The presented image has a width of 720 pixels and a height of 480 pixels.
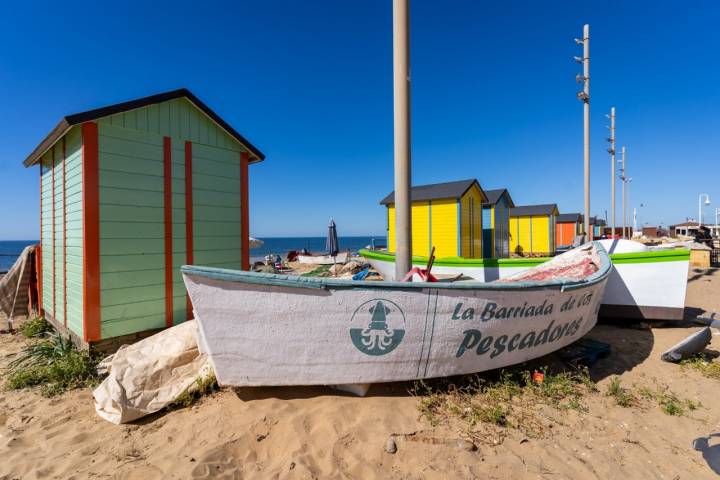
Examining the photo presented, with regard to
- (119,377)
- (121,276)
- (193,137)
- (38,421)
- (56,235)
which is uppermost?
(193,137)

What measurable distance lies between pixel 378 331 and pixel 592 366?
341cm

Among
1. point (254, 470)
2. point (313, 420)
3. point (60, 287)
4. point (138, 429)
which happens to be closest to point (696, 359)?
point (313, 420)

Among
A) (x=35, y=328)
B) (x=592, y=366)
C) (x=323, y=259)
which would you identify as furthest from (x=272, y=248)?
(x=592, y=366)

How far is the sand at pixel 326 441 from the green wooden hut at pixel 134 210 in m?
1.54

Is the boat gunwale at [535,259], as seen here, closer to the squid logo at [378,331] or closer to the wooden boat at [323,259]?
the squid logo at [378,331]

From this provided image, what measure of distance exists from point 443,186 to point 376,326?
12.5m

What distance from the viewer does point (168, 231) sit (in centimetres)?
527

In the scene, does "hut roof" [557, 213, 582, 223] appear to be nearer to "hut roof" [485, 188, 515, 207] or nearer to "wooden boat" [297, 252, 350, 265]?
"hut roof" [485, 188, 515, 207]

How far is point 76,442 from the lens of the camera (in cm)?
298

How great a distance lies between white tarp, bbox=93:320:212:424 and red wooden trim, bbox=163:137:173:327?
3.87ft

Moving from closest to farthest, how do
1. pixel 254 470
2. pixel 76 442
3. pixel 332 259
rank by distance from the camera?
pixel 254 470 < pixel 76 442 < pixel 332 259

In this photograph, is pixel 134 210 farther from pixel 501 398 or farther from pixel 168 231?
pixel 501 398

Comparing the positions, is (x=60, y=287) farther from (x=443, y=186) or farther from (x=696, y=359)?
(x=443, y=186)

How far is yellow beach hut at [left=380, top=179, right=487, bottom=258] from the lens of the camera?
41.6ft
